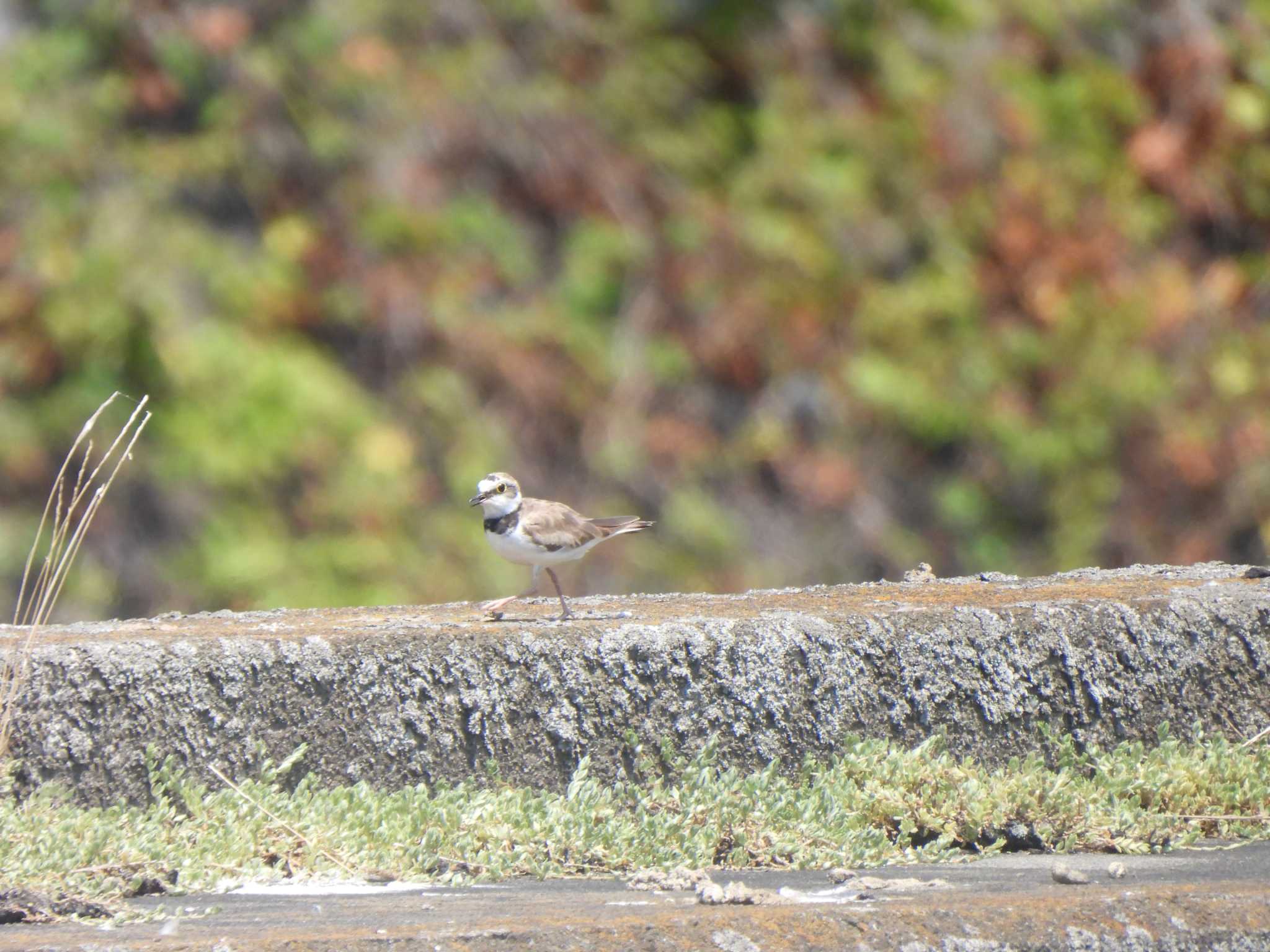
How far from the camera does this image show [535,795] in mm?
3814

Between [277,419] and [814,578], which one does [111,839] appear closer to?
[277,419]

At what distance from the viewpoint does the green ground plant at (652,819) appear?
11.0ft

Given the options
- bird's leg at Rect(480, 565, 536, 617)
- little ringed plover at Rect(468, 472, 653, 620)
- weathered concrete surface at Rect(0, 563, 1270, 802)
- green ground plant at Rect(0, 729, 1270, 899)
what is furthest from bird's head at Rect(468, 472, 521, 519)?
green ground plant at Rect(0, 729, 1270, 899)

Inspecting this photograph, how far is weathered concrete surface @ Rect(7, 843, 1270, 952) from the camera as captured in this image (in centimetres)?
239

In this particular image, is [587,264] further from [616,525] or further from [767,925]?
[767,925]

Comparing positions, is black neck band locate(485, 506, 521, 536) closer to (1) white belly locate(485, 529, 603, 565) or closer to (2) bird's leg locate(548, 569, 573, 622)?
(1) white belly locate(485, 529, 603, 565)

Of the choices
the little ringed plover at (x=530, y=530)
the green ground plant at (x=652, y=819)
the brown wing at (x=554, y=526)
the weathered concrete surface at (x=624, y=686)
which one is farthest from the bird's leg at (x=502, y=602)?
the green ground plant at (x=652, y=819)

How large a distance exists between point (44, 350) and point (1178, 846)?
18.1 ft

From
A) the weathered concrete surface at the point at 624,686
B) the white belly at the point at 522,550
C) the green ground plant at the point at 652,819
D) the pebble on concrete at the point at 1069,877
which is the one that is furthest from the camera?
the white belly at the point at 522,550

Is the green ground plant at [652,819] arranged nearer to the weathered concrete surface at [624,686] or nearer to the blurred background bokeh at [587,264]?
the weathered concrete surface at [624,686]

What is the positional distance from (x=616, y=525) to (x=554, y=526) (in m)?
0.37

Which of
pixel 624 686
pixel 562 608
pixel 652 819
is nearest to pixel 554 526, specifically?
pixel 562 608

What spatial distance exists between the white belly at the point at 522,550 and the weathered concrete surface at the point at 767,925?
91.2 inches

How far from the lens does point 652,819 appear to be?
11.5 ft
